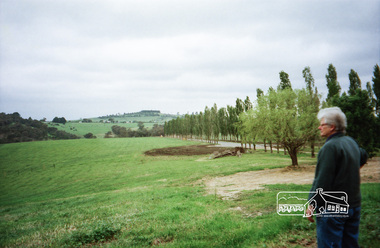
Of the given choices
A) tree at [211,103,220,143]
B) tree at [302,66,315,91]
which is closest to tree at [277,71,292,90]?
tree at [302,66,315,91]

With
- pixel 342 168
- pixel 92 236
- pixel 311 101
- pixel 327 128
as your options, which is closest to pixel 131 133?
pixel 311 101

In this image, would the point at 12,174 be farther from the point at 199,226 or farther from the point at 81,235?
the point at 199,226

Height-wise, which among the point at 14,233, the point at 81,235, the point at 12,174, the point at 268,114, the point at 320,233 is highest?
the point at 268,114

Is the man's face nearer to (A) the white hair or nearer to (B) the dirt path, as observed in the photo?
(A) the white hair

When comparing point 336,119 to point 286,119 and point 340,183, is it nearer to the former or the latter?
point 340,183

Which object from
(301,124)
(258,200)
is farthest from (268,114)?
(258,200)

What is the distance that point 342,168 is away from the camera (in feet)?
10.4

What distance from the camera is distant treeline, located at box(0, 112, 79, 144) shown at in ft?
329

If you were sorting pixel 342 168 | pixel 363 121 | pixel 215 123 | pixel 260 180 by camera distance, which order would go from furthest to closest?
pixel 215 123, pixel 363 121, pixel 260 180, pixel 342 168

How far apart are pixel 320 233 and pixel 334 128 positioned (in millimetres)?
1872

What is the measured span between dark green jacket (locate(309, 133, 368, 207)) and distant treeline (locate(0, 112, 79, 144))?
434ft

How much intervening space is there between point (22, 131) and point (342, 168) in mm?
143578

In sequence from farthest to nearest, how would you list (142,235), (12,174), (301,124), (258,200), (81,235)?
1. (12,174)
2. (301,124)
3. (258,200)
4. (81,235)
5. (142,235)

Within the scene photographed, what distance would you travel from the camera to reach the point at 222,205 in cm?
980
